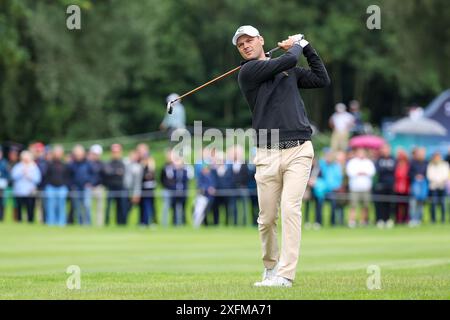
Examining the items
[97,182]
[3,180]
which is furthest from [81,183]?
[3,180]

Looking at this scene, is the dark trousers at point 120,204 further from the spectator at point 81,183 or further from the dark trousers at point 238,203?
the dark trousers at point 238,203

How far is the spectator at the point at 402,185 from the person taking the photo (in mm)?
31203

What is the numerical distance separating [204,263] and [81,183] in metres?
14.1

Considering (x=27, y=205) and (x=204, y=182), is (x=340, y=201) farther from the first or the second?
(x=27, y=205)

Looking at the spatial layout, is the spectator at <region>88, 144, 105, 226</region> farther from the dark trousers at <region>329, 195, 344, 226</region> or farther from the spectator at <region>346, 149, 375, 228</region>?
the spectator at <region>346, 149, 375, 228</region>

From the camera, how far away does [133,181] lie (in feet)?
104

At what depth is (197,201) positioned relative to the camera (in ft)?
101

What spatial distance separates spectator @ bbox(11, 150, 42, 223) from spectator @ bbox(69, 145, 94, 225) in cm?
101

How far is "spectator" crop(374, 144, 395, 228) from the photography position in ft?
102

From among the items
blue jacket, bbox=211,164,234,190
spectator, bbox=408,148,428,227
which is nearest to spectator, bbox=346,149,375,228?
spectator, bbox=408,148,428,227

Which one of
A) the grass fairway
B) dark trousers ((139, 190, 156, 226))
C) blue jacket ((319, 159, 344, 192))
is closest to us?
the grass fairway

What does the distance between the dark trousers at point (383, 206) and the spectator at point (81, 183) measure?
8065mm
